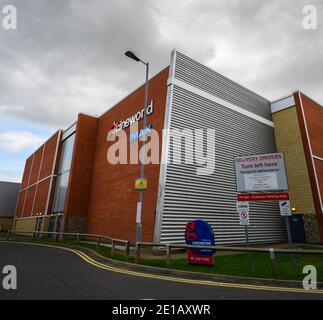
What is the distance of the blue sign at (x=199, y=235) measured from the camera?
9336 millimetres

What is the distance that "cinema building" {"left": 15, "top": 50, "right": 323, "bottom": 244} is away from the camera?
16.0m

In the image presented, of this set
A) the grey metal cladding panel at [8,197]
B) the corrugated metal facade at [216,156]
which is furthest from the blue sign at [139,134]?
the grey metal cladding panel at [8,197]

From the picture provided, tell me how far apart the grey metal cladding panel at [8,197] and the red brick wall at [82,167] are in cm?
3457

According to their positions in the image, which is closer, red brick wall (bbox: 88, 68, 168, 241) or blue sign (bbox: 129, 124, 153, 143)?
red brick wall (bbox: 88, 68, 168, 241)

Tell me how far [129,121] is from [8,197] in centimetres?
4363

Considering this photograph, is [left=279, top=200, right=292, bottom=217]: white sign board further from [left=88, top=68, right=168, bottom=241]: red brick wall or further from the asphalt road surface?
[left=88, top=68, right=168, bottom=241]: red brick wall

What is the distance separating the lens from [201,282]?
275 inches

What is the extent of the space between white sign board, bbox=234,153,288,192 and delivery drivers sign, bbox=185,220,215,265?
2559 millimetres

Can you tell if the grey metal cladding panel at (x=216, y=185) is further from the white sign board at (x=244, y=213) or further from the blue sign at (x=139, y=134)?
the white sign board at (x=244, y=213)

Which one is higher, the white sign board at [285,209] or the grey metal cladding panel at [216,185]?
the grey metal cladding panel at [216,185]

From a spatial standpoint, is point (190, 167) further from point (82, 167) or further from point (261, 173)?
point (82, 167)

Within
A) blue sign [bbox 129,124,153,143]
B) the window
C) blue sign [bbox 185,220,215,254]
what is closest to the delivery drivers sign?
blue sign [bbox 185,220,215,254]

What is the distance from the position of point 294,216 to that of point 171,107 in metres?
13.8

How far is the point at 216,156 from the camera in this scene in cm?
1834
